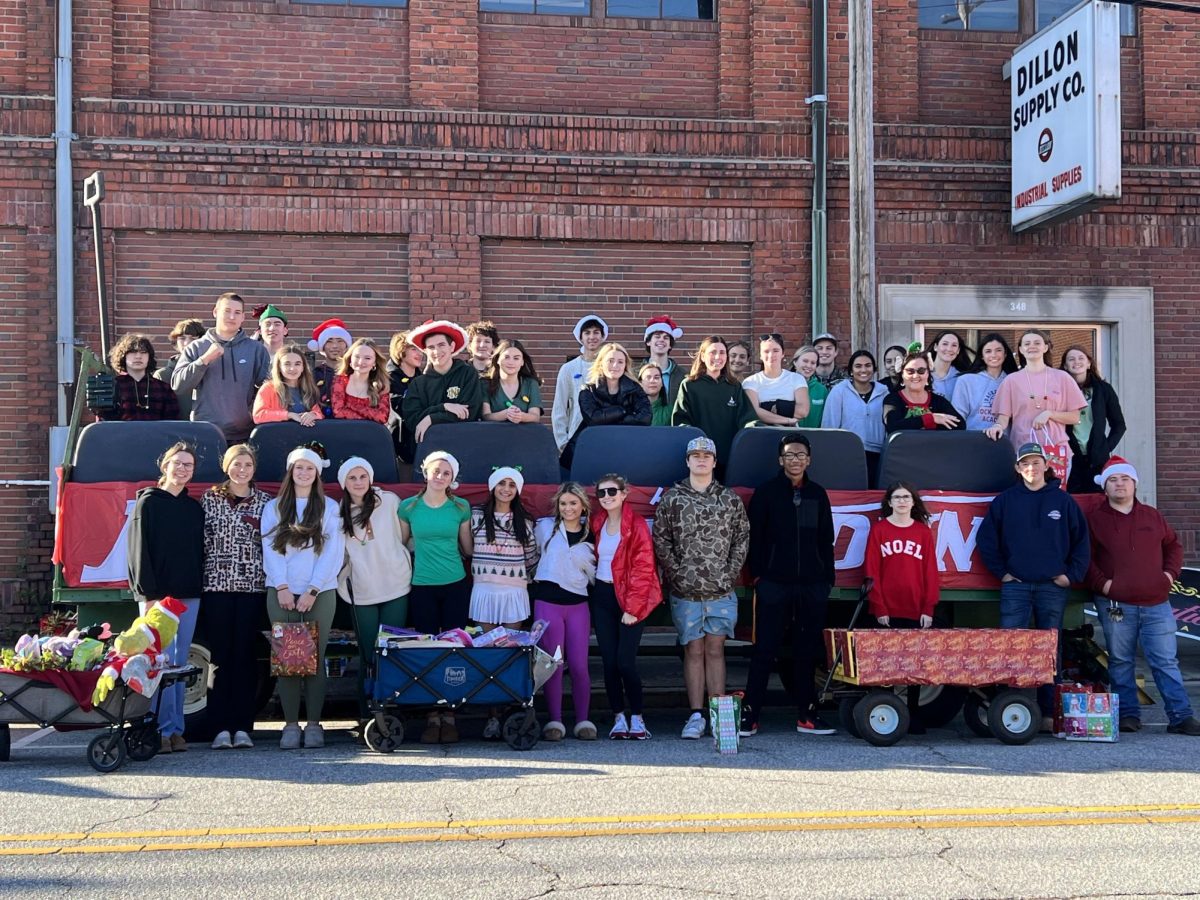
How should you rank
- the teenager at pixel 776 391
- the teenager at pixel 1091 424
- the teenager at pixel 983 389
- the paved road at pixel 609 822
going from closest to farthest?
1. the paved road at pixel 609 822
2. the teenager at pixel 776 391
3. the teenager at pixel 983 389
4. the teenager at pixel 1091 424

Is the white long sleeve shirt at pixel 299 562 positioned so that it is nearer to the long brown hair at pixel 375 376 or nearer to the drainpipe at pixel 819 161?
the long brown hair at pixel 375 376

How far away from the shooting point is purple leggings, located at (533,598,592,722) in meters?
9.41

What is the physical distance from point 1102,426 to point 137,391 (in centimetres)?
715

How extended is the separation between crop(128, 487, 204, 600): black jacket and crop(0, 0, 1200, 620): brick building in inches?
211

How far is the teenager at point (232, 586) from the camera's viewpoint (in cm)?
909

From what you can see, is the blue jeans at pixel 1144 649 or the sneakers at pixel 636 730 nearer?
the sneakers at pixel 636 730

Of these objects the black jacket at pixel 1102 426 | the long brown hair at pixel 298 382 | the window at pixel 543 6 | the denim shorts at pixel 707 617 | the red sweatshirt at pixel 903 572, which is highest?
the window at pixel 543 6

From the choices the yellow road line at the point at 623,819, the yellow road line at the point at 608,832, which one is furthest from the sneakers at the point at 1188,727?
the yellow road line at the point at 608,832

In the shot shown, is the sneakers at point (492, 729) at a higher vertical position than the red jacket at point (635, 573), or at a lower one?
lower

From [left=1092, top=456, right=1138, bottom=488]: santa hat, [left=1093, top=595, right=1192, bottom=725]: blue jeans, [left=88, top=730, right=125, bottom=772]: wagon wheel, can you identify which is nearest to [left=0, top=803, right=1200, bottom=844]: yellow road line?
[left=88, top=730, right=125, bottom=772]: wagon wheel

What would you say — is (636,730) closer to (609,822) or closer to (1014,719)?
(1014,719)

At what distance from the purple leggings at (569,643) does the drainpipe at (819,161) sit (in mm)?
6347

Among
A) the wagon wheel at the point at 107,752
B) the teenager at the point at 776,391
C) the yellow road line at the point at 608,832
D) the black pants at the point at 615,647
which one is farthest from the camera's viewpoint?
the teenager at the point at 776,391

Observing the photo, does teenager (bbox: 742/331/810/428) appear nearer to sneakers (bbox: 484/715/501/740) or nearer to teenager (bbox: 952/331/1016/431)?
teenager (bbox: 952/331/1016/431)
